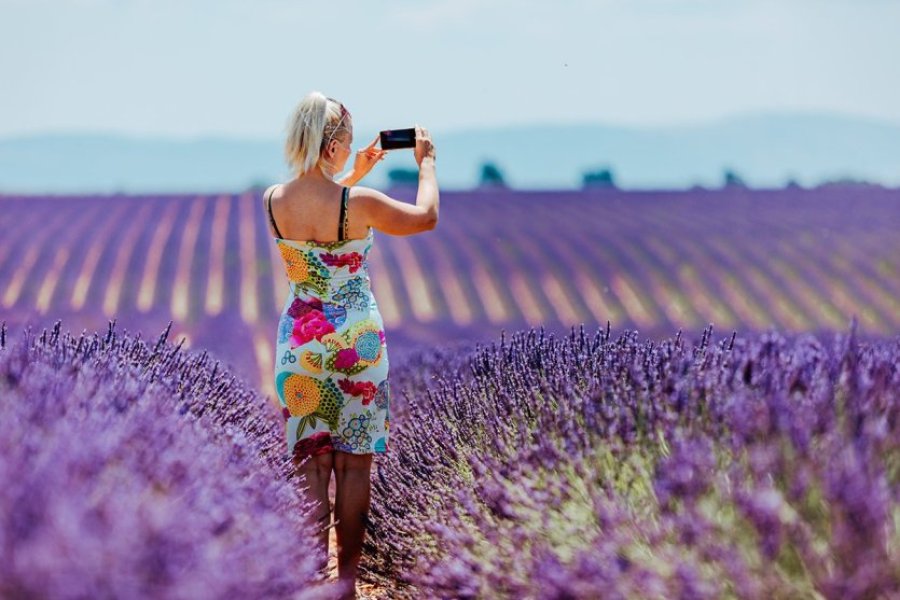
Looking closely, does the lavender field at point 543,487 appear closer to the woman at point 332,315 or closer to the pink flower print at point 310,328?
the woman at point 332,315

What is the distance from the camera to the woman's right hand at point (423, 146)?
3.84m

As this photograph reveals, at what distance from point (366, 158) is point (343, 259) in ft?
1.81

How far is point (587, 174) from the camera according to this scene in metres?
24.1

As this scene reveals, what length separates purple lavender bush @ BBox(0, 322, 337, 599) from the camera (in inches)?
66.1

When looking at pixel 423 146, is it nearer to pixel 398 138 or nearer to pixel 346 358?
pixel 398 138

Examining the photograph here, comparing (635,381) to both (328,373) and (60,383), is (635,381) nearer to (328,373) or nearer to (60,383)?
(328,373)

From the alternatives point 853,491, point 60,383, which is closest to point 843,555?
point 853,491

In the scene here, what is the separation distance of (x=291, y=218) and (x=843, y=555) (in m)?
2.12

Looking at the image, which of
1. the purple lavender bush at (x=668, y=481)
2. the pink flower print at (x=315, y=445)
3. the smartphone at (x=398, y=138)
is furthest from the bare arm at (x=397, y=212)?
the pink flower print at (x=315, y=445)

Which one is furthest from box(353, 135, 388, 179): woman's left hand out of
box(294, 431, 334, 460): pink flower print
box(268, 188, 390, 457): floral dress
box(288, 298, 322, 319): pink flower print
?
box(294, 431, 334, 460): pink flower print

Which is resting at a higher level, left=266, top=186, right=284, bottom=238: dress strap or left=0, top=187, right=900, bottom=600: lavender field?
left=266, top=186, right=284, bottom=238: dress strap

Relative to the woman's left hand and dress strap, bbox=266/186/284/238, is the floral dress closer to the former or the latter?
dress strap, bbox=266/186/284/238

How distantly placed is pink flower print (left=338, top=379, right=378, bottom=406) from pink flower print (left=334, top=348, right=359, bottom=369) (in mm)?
54

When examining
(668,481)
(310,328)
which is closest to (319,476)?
(310,328)
